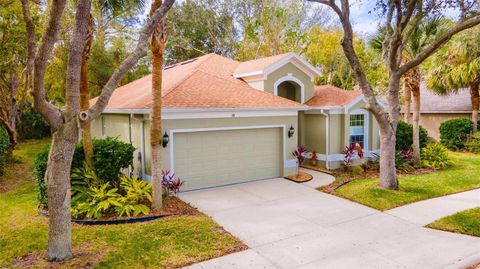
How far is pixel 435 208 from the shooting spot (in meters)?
9.44

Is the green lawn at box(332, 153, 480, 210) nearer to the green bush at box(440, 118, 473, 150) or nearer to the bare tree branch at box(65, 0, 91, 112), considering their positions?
the green bush at box(440, 118, 473, 150)

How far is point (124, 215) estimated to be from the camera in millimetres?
8570

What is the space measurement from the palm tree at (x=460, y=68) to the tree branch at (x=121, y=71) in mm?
16777

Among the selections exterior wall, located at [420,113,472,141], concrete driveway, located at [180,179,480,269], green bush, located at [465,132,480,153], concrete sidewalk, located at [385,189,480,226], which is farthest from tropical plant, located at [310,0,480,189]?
exterior wall, located at [420,113,472,141]

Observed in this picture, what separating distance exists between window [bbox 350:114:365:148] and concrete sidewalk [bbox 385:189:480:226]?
510cm

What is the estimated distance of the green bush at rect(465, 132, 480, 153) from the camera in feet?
63.5

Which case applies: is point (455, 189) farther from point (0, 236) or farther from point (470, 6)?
point (0, 236)

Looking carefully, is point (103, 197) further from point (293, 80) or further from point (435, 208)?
point (293, 80)

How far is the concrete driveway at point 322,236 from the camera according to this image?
20.6 ft

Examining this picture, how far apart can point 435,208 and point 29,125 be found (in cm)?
2842

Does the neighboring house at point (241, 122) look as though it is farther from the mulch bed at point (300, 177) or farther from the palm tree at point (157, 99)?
the palm tree at point (157, 99)

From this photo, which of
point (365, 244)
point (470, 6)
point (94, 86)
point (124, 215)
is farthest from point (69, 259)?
point (94, 86)

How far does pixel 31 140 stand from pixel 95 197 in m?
21.9

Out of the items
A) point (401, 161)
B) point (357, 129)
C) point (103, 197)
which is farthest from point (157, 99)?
point (401, 161)
